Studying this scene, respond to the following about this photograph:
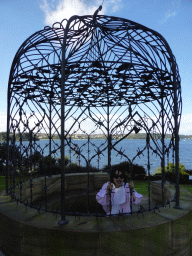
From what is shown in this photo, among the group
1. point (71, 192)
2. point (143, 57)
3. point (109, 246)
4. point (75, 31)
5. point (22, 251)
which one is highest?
point (75, 31)

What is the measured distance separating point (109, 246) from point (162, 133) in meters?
3.80

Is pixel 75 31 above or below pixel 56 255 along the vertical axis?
above

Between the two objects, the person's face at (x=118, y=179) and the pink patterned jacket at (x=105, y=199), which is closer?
the pink patterned jacket at (x=105, y=199)

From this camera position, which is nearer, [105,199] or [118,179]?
[105,199]

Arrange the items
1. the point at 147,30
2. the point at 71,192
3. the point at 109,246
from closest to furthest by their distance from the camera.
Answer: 1. the point at 109,246
2. the point at 147,30
3. the point at 71,192

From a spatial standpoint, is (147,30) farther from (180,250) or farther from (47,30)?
(180,250)

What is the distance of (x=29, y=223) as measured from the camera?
3258 millimetres

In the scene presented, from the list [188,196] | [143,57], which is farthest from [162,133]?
[143,57]

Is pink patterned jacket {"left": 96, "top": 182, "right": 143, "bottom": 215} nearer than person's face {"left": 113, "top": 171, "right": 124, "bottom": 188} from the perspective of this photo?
Yes

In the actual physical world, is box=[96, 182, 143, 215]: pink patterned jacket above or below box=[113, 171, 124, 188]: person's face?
→ below

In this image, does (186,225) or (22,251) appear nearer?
(22,251)

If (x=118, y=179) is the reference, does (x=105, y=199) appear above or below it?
below

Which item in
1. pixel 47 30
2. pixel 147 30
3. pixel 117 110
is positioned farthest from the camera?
pixel 117 110

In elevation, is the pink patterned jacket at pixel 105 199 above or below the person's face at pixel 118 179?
below
